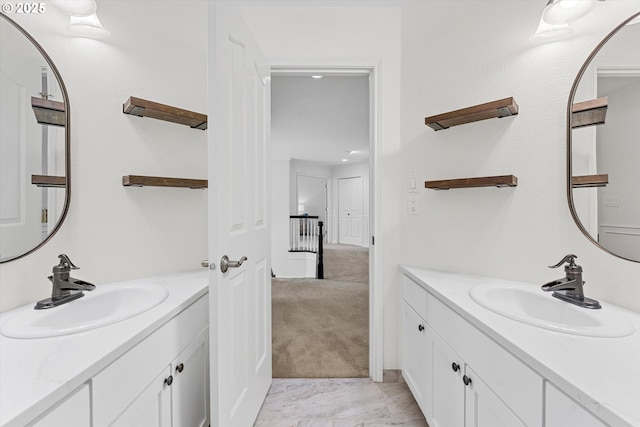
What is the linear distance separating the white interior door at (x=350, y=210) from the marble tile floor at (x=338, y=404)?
6014 millimetres

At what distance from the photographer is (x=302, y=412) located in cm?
165

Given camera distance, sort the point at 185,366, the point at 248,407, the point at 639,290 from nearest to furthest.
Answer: the point at 639,290
the point at 185,366
the point at 248,407

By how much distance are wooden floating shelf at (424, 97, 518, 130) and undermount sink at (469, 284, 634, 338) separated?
0.91 meters

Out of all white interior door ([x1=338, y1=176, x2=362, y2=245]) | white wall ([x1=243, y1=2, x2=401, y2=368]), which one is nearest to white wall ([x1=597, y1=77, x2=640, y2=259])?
white wall ([x1=243, y1=2, x2=401, y2=368])

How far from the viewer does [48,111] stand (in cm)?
117

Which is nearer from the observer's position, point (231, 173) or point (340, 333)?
point (231, 173)

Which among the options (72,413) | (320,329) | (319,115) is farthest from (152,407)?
(319,115)

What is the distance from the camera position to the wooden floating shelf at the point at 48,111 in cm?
112

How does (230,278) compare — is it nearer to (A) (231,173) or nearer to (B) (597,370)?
(A) (231,173)

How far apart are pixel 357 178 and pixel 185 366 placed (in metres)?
7.01

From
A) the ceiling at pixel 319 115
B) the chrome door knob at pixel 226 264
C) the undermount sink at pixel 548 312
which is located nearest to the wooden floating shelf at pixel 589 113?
the undermount sink at pixel 548 312

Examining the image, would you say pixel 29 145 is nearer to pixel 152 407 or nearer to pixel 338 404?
pixel 152 407

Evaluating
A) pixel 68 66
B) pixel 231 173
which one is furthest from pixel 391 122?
pixel 68 66

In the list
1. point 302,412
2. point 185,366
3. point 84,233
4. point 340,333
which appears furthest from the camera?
point 340,333
